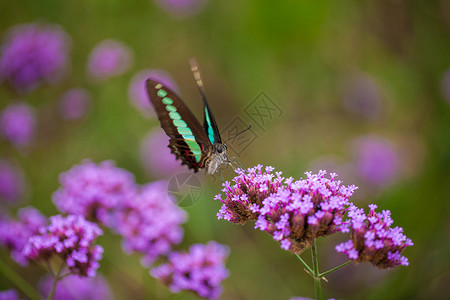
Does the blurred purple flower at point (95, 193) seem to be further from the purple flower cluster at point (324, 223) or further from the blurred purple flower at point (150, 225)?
the purple flower cluster at point (324, 223)

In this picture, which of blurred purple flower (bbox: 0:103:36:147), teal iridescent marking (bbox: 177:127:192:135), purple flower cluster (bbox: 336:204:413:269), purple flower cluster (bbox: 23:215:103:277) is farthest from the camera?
blurred purple flower (bbox: 0:103:36:147)


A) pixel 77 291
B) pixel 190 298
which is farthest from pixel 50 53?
pixel 190 298

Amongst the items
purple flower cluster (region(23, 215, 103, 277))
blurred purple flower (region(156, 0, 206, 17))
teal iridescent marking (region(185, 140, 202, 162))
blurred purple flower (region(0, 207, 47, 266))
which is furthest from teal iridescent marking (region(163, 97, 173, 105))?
blurred purple flower (region(156, 0, 206, 17))

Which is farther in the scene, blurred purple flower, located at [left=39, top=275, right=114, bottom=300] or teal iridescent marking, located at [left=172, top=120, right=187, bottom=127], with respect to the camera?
blurred purple flower, located at [left=39, top=275, right=114, bottom=300]

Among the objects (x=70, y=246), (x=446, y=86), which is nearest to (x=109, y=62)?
(x=70, y=246)

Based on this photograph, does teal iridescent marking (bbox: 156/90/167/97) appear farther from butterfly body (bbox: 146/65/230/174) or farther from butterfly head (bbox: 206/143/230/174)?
butterfly head (bbox: 206/143/230/174)

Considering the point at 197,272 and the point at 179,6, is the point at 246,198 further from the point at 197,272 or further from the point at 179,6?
the point at 179,6
